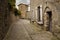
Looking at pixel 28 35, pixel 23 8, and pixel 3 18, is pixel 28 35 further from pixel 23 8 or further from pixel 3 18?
pixel 23 8

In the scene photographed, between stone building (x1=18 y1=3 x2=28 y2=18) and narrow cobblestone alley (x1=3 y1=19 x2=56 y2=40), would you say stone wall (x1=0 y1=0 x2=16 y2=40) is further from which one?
stone building (x1=18 y1=3 x2=28 y2=18)

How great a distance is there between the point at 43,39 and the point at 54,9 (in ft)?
6.49

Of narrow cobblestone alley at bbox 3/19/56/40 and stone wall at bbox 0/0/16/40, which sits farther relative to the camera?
narrow cobblestone alley at bbox 3/19/56/40

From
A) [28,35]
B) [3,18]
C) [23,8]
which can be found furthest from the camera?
[23,8]

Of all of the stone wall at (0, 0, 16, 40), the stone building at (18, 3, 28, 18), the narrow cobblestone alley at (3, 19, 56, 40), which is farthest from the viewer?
the stone building at (18, 3, 28, 18)

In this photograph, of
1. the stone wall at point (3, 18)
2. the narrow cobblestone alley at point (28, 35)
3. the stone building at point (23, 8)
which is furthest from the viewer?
the stone building at point (23, 8)

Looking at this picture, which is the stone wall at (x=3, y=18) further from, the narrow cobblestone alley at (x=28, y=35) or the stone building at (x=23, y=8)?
the stone building at (x=23, y=8)

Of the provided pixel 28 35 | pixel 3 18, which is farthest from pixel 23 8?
pixel 3 18

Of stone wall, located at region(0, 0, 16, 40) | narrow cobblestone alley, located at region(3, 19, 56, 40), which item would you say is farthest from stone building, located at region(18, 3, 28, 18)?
stone wall, located at region(0, 0, 16, 40)

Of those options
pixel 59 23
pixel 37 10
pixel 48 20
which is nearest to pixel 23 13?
pixel 37 10

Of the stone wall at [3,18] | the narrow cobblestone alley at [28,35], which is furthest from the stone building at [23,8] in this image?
the stone wall at [3,18]

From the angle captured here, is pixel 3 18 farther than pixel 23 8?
No

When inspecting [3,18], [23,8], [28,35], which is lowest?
[28,35]

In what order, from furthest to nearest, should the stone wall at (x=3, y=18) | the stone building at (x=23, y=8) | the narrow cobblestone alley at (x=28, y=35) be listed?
the stone building at (x=23, y=8)
the narrow cobblestone alley at (x=28, y=35)
the stone wall at (x=3, y=18)
